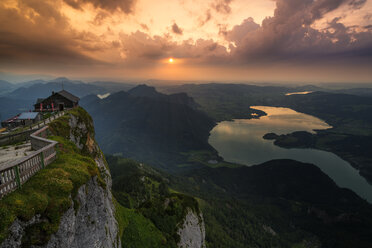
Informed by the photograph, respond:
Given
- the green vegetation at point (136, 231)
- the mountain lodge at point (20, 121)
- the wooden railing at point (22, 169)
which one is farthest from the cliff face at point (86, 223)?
the mountain lodge at point (20, 121)

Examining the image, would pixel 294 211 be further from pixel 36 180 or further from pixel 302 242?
pixel 36 180

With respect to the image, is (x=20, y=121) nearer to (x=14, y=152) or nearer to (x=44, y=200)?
(x=14, y=152)

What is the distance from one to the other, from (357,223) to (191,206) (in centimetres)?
21007

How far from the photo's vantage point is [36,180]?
14.3 metres

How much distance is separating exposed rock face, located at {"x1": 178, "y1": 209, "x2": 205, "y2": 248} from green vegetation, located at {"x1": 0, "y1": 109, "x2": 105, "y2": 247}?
156ft

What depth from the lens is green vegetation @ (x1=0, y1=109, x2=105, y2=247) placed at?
11.1m

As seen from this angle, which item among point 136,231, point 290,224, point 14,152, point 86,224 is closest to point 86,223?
point 86,224

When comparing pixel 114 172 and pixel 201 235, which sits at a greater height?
pixel 201 235

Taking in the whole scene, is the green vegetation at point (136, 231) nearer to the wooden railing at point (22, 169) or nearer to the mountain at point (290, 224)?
the wooden railing at point (22, 169)

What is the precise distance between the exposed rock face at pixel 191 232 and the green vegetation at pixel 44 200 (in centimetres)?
4754

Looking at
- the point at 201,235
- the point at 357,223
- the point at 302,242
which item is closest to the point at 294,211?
the point at 302,242

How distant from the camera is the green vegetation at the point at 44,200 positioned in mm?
11053

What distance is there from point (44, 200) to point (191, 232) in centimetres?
5765

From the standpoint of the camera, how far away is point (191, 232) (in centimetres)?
5888
